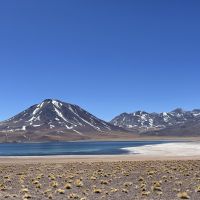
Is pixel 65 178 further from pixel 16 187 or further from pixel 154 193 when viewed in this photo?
pixel 154 193

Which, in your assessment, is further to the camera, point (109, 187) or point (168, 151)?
point (168, 151)

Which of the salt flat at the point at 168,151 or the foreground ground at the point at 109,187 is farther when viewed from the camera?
the salt flat at the point at 168,151

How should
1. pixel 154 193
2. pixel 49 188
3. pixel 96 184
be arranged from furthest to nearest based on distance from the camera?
pixel 96 184
pixel 49 188
pixel 154 193

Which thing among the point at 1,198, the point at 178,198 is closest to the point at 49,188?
the point at 1,198

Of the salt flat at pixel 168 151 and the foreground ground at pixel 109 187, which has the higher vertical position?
the salt flat at pixel 168 151

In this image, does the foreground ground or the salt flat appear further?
the salt flat

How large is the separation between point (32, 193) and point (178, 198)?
10.00 meters

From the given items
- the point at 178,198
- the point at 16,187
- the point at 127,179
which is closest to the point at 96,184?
the point at 127,179

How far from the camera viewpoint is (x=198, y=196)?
87.5 ft

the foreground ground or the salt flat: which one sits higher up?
the salt flat

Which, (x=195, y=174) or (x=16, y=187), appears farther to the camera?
(x=195, y=174)

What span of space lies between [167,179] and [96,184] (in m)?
6.49

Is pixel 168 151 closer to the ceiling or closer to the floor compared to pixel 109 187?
closer to the ceiling

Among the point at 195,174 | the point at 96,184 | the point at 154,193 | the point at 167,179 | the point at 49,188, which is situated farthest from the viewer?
the point at 195,174
